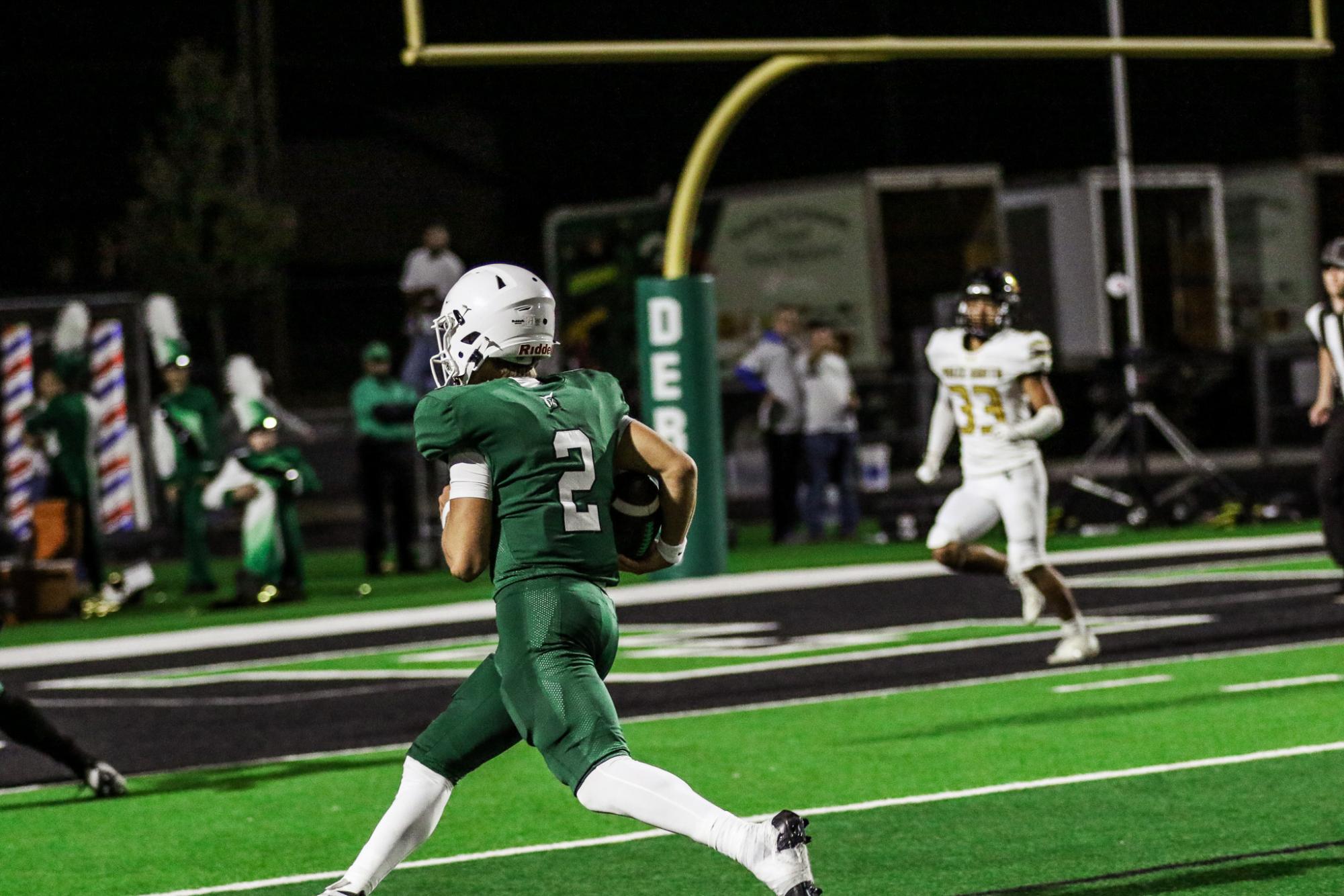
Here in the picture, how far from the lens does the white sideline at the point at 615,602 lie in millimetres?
14664

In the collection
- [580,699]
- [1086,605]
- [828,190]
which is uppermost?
[828,190]

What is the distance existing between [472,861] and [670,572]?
32.6 feet

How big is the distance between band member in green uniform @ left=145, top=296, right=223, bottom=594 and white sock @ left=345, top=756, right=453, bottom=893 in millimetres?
11956

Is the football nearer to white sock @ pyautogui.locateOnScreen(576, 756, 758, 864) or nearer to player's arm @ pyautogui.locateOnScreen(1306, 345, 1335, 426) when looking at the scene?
white sock @ pyautogui.locateOnScreen(576, 756, 758, 864)

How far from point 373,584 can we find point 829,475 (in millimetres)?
4485

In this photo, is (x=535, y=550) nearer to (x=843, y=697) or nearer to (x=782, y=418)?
(x=843, y=697)

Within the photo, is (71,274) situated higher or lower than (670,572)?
higher

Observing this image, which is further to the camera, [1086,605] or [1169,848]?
[1086,605]

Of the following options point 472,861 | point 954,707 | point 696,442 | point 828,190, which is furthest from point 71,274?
point 472,861

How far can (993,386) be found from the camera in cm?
1132

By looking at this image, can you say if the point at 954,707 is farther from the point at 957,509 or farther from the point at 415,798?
the point at 415,798

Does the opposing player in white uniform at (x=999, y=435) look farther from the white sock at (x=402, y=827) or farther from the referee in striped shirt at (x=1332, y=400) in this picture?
the white sock at (x=402, y=827)

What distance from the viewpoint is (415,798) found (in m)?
5.80

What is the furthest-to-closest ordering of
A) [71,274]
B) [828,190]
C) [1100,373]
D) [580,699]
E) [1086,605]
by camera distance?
[71,274] → [828,190] → [1100,373] → [1086,605] → [580,699]
